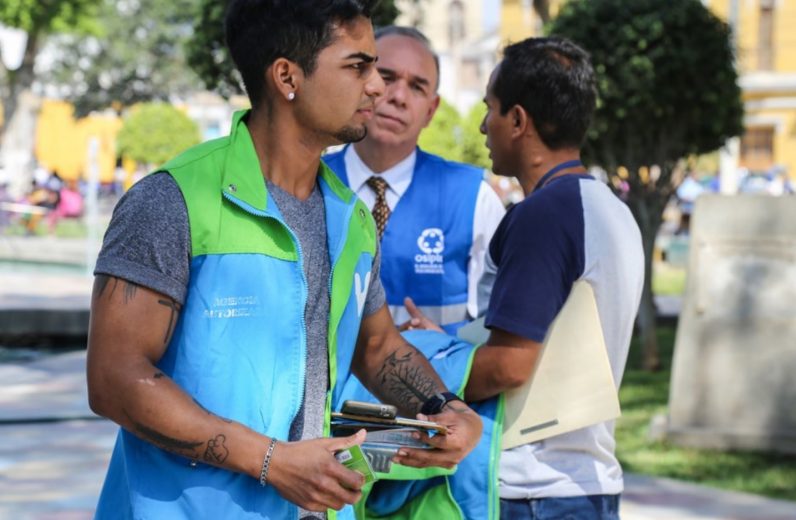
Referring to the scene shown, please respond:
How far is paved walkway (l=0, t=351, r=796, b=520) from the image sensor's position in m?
6.38

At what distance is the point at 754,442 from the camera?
7.83 meters

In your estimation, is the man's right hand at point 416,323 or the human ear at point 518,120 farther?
the man's right hand at point 416,323

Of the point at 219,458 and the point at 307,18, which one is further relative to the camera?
the point at 307,18

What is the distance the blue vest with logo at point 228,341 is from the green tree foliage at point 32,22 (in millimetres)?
35650

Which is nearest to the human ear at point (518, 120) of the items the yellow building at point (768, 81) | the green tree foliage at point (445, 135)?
the green tree foliage at point (445, 135)

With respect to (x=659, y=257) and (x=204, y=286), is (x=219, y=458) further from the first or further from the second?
(x=659, y=257)

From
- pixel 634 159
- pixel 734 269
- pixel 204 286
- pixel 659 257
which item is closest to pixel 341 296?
pixel 204 286

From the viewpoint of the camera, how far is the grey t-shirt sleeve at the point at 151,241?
2164mm

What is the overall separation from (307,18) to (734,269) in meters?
5.90

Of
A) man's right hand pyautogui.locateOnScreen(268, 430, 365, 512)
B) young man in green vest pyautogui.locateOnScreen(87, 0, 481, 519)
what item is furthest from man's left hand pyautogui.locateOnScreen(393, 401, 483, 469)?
man's right hand pyautogui.locateOnScreen(268, 430, 365, 512)

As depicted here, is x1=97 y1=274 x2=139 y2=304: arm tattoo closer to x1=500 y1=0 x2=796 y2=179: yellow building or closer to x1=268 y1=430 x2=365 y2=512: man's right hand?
x1=268 y1=430 x2=365 y2=512: man's right hand

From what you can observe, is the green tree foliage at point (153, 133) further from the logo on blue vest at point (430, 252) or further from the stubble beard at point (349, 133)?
the stubble beard at point (349, 133)

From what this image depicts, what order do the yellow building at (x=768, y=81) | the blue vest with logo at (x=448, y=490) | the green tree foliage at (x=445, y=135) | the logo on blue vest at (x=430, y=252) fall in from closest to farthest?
the blue vest with logo at (x=448, y=490)
the logo on blue vest at (x=430, y=252)
the green tree foliage at (x=445, y=135)
the yellow building at (x=768, y=81)

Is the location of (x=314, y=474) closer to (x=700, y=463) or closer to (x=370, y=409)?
(x=370, y=409)
